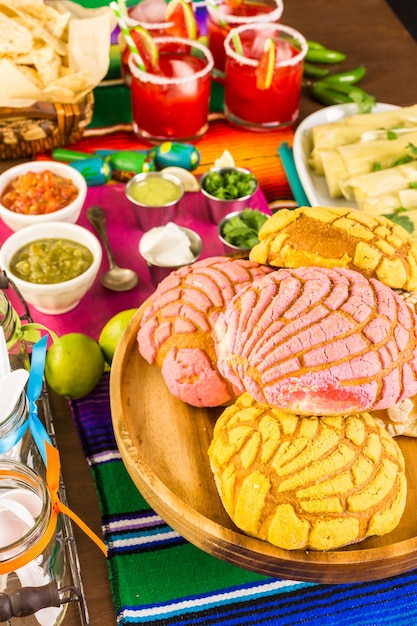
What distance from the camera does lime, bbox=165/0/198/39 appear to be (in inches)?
82.4

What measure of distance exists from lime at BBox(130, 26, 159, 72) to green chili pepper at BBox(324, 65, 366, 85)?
1.97 feet

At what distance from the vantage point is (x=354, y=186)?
5.82 feet

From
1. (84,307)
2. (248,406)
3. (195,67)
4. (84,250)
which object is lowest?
(84,307)

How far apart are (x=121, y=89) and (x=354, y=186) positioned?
3.03ft

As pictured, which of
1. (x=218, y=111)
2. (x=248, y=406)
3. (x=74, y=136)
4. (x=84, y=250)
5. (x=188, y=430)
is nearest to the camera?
(x=248, y=406)

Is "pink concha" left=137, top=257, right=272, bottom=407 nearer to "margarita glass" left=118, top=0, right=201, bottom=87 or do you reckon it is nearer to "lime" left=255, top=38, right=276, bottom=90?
"lime" left=255, top=38, right=276, bottom=90

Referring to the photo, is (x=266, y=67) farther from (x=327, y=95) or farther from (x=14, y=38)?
(x=14, y=38)

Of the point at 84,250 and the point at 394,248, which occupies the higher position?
the point at 394,248

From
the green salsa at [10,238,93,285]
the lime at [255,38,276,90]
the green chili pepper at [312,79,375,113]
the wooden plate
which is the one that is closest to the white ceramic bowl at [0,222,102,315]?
the green salsa at [10,238,93,285]

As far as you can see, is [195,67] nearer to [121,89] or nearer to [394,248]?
[121,89]

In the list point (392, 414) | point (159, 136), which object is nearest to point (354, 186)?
point (159, 136)

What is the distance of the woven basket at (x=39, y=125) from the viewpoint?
182 centimetres

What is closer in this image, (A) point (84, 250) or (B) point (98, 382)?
(B) point (98, 382)

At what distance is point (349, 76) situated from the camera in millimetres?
2225
